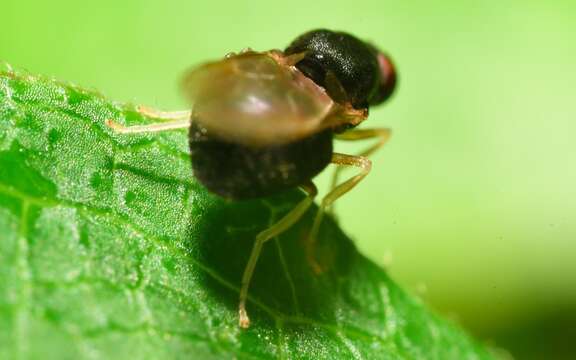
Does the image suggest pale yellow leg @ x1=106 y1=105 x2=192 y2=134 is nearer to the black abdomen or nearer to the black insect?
the black insect

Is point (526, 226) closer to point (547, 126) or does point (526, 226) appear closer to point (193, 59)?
point (547, 126)

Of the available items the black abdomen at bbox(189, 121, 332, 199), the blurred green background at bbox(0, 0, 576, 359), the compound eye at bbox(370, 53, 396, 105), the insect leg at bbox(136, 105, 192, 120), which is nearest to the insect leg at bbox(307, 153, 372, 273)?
the black abdomen at bbox(189, 121, 332, 199)

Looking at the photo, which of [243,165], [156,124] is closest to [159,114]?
[156,124]

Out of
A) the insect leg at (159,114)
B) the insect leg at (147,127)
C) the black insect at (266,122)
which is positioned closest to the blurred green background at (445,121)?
the black insect at (266,122)

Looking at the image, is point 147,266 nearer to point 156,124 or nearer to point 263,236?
point 263,236

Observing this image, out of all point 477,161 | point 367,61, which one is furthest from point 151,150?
point 477,161

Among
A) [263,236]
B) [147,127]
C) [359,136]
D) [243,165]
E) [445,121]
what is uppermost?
[147,127]
